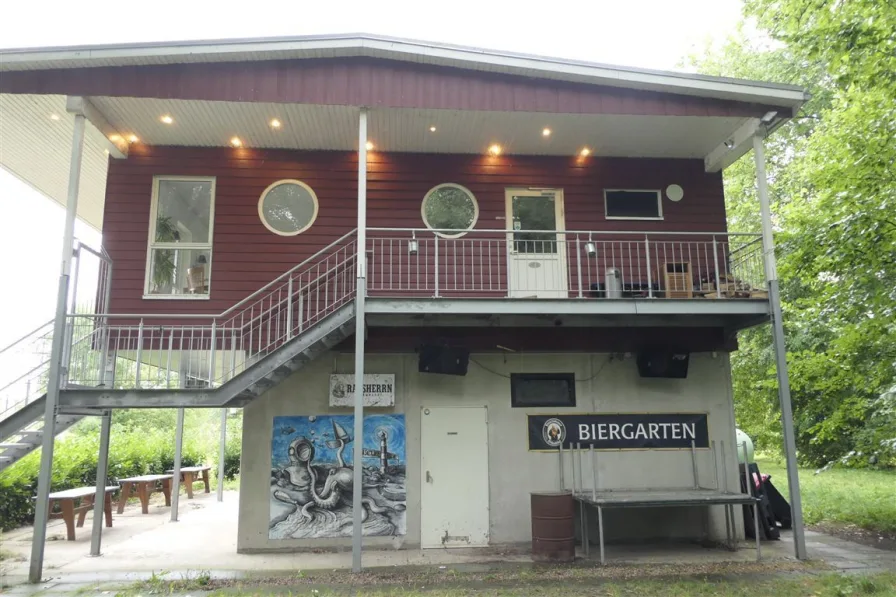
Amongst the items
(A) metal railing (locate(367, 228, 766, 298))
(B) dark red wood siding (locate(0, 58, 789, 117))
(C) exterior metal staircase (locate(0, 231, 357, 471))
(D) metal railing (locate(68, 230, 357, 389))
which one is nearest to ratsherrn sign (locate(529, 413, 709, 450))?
(A) metal railing (locate(367, 228, 766, 298))

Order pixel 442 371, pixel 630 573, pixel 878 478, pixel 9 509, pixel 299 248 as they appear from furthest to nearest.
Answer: pixel 878 478 < pixel 9 509 < pixel 299 248 < pixel 442 371 < pixel 630 573

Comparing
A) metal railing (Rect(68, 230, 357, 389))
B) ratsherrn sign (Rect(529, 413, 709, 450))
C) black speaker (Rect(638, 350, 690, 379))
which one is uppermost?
metal railing (Rect(68, 230, 357, 389))

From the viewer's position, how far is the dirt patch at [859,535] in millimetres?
10164

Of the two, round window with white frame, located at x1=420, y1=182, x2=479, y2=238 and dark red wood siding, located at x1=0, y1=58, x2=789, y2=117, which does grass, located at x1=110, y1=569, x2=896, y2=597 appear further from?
dark red wood siding, located at x1=0, y1=58, x2=789, y2=117

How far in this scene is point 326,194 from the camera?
36.0ft

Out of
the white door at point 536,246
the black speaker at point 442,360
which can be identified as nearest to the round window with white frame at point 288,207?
the black speaker at point 442,360

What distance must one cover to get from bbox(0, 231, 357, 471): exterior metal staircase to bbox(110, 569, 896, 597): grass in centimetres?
238

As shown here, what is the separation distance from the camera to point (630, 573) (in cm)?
831

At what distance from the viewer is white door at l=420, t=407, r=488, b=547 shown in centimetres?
1005

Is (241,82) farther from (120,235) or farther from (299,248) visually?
(120,235)

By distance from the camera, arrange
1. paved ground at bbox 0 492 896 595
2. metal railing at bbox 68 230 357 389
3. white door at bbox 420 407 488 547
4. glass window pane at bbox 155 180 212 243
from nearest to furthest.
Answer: paved ground at bbox 0 492 896 595
metal railing at bbox 68 230 357 389
white door at bbox 420 407 488 547
glass window pane at bbox 155 180 212 243

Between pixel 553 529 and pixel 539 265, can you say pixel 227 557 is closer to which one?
pixel 553 529

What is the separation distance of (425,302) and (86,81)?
5.60 meters

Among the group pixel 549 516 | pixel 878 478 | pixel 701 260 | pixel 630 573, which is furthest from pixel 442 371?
pixel 878 478
